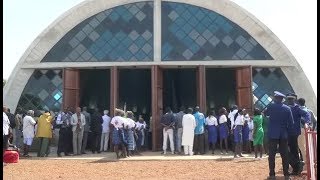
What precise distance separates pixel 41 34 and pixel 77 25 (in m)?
1.30

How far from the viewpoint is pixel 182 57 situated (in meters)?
15.0

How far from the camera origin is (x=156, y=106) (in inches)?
567

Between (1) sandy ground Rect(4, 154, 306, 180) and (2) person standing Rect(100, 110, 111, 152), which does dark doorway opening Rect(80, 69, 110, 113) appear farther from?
(1) sandy ground Rect(4, 154, 306, 180)

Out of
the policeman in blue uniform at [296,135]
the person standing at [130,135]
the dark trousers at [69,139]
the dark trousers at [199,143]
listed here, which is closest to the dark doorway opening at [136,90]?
the dark trousers at [69,139]

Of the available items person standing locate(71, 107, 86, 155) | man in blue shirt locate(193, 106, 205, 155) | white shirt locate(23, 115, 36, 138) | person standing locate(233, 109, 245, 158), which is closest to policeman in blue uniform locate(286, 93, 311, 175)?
person standing locate(233, 109, 245, 158)

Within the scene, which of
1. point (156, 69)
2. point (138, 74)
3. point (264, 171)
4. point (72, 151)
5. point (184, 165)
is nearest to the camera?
point (264, 171)

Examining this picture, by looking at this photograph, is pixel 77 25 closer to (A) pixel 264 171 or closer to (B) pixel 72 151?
(B) pixel 72 151

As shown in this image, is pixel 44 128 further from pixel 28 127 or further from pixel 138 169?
pixel 138 169

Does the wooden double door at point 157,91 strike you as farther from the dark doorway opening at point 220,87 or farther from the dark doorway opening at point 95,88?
the dark doorway opening at point 220,87

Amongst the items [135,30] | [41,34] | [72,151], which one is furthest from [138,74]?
[72,151]

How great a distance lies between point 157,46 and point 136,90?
3.90 metres

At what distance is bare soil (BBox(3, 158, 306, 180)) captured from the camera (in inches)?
341

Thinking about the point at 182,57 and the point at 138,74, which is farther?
the point at 138,74

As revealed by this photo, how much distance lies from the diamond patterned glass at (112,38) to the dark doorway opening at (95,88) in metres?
1.38
